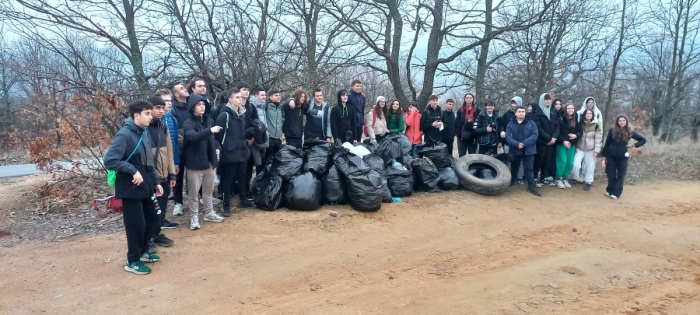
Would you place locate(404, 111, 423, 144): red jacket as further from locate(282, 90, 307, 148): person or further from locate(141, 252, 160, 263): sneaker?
locate(141, 252, 160, 263): sneaker

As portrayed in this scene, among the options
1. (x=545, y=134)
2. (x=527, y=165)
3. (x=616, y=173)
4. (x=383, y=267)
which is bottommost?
(x=383, y=267)

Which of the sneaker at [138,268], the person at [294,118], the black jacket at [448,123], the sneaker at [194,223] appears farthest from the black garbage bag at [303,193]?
the black jacket at [448,123]

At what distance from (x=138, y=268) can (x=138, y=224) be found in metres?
0.41

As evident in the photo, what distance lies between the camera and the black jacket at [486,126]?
7.71 meters

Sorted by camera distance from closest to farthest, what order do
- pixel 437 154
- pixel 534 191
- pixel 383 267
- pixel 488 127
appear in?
pixel 383 267
pixel 437 154
pixel 534 191
pixel 488 127

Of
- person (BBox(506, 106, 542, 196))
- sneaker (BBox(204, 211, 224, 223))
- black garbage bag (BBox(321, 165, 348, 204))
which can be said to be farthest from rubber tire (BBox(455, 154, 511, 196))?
sneaker (BBox(204, 211, 224, 223))

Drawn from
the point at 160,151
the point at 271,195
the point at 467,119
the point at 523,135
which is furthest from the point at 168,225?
the point at 523,135

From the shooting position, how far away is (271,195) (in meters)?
5.52

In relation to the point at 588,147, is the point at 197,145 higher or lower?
higher

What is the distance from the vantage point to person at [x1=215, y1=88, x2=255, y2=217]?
16.8 ft

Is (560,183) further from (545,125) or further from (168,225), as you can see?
(168,225)

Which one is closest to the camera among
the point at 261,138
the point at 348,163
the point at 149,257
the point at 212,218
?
the point at 149,257

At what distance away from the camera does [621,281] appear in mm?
4012

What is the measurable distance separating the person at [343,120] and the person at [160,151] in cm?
280
